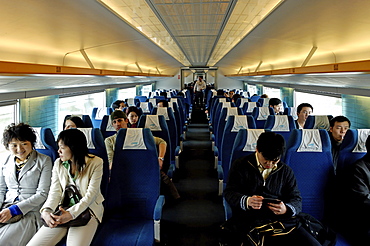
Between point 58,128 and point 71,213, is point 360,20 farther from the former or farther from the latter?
point 58,128

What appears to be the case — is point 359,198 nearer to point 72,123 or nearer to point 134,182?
point 134,182

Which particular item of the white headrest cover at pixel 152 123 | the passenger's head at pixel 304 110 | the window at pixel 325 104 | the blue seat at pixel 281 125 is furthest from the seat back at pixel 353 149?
the window at pixel 325 104

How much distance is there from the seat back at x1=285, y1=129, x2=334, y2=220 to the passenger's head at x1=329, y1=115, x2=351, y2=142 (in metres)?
0.96

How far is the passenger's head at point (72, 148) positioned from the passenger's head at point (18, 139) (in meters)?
0.42

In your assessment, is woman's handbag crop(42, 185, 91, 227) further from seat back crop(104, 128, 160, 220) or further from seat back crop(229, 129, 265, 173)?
seat back crop(229, 129, 265, 173)

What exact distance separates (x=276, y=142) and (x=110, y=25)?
2555 mm

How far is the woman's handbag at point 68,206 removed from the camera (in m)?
2.79

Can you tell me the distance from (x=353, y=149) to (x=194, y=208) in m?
2.45

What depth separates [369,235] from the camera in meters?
2.70

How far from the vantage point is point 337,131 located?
13.7 feet

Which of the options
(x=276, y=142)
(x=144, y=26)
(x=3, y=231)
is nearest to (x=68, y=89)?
(x=144, y=26)

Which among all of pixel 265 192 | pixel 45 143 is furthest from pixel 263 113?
pixel 45 143

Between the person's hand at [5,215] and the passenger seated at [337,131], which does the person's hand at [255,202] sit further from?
the person's hand at [5,215]

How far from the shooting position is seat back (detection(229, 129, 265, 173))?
3.66 metres
